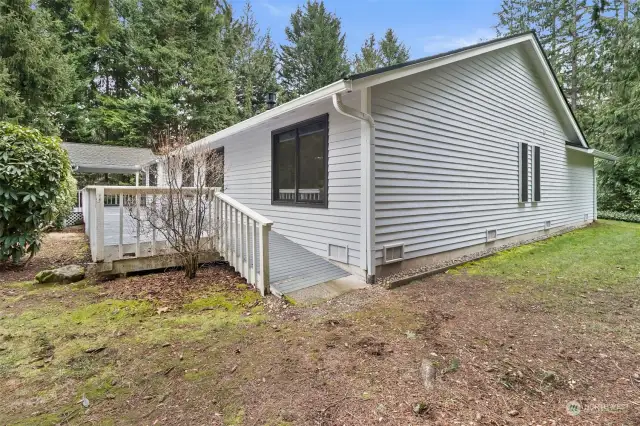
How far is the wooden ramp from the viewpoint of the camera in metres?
4.50

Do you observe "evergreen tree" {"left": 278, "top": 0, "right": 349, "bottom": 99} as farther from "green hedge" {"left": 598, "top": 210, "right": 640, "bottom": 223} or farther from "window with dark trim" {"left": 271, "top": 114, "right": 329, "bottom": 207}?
"window with dark trim" {"left": 271, "top": 114, "right": 329, "bottom": 207}

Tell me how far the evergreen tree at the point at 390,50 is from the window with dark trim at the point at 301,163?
78.6 feet

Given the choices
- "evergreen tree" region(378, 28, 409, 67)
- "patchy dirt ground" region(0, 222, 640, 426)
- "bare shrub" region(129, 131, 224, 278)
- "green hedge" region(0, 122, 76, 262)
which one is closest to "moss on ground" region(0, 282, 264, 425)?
"patchy dirt ground" region(0, 222, 640, 426)

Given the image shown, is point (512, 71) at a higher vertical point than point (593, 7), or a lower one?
higher

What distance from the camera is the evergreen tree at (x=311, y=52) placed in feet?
80.5

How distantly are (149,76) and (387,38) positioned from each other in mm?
18497

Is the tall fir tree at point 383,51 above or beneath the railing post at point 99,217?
above

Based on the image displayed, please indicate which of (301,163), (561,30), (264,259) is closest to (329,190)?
(301,163)

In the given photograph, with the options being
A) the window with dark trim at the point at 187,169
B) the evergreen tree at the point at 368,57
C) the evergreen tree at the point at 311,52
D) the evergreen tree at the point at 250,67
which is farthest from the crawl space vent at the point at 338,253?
the evergreen tree at the point at 368,57

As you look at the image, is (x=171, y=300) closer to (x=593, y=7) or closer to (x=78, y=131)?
(x=593, y=7)

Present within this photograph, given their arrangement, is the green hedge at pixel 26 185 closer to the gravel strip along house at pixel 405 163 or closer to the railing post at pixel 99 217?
the railing post at pixel 99 217

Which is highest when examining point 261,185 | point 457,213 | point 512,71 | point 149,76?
point 149,76

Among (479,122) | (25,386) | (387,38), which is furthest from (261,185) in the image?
(387,38)

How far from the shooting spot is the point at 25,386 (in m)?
2.39
